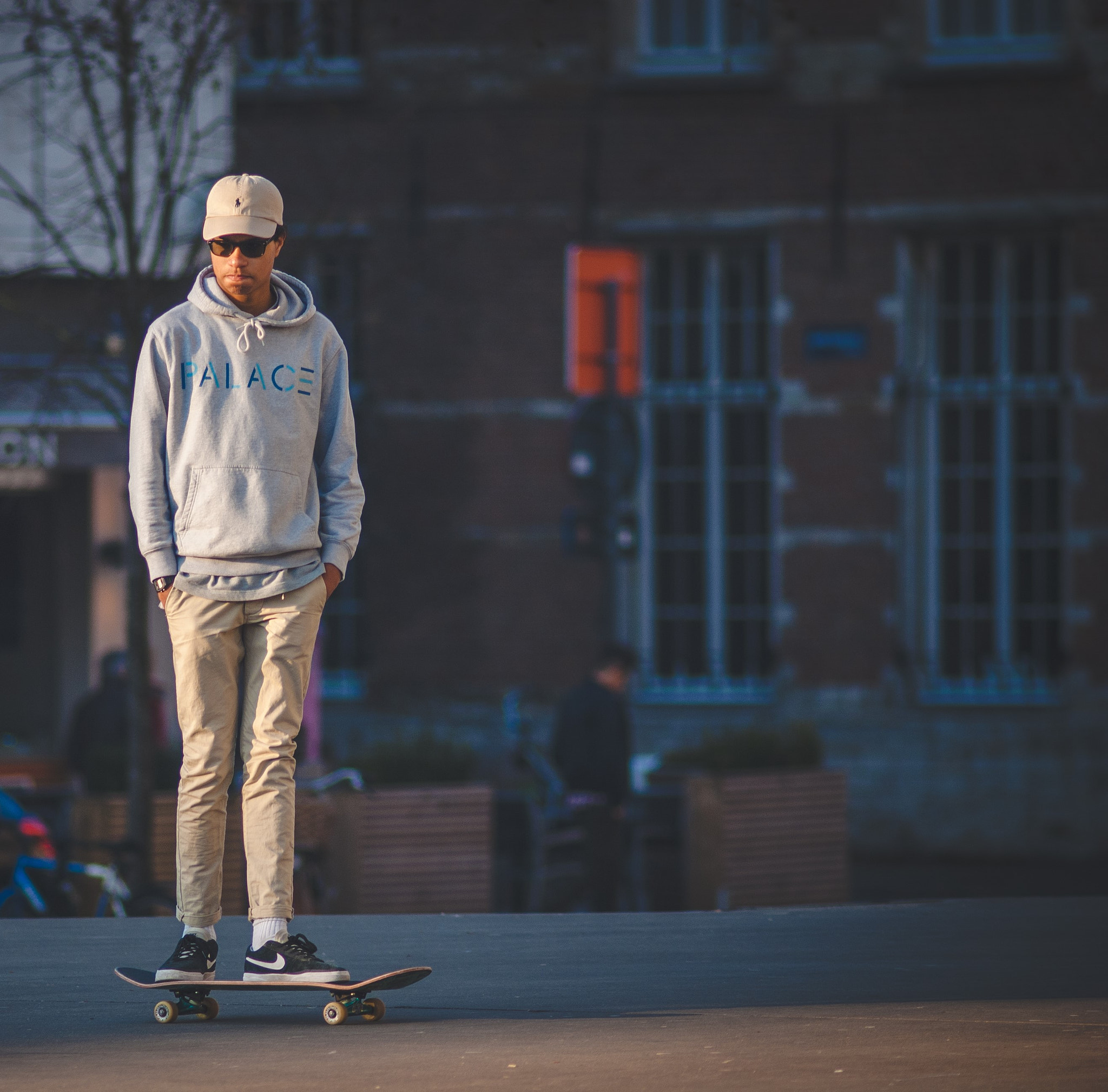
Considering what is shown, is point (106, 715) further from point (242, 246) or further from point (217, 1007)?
point (242, 246)

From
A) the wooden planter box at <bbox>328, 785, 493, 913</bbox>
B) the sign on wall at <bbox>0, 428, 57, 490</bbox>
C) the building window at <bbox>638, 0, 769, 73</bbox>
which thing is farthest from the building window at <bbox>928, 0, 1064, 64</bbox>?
the wooden planter box at <bbox>328, 785, 493, 913</bbox>

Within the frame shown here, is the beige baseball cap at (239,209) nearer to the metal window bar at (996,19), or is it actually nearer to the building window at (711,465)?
the building window at (711,465)

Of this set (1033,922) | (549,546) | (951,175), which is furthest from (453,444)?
(1033,922)

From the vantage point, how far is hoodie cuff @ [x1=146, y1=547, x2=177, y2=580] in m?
4.73

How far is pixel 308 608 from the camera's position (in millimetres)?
4781

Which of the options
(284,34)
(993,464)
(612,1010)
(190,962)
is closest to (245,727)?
(190,962)

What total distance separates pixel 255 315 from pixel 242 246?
0.17 meters

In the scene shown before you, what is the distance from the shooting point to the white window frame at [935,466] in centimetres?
1491

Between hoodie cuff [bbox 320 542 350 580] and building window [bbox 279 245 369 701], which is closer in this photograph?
hoodie cuff [bbox 320 542 350 580]

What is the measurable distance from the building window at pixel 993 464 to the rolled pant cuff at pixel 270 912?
1075cm

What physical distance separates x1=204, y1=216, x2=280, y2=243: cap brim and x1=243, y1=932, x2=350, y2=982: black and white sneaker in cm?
167

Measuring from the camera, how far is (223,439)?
4695 millimetres

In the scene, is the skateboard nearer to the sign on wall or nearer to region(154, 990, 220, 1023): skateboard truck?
region(154, 990, 220, 1023): skateboard truck

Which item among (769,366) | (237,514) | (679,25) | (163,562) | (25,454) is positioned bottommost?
(163,562)
